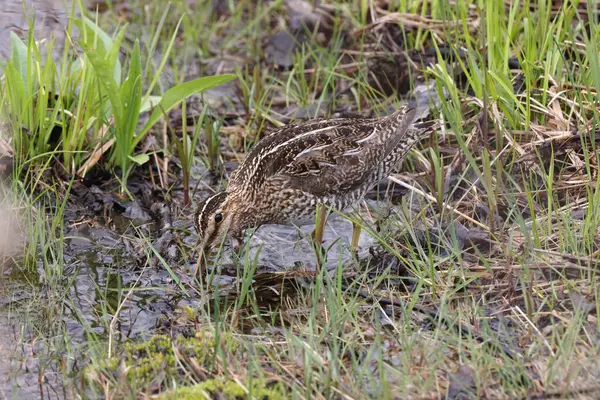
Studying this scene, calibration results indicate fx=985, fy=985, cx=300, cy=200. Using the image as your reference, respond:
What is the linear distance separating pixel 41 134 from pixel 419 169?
231 centimetres

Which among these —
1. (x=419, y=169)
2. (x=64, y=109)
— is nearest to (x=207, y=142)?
(x=64, y=109)

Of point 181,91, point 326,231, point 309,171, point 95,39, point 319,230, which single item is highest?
point 95,39

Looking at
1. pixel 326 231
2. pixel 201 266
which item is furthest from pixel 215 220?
pixel 326 231

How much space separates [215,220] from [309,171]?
0.63m

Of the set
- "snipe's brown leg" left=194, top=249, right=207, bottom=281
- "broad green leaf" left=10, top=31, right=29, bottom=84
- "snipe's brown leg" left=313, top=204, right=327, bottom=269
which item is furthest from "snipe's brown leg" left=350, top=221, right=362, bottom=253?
"broad green leaf" left=10, top=31, right=29, bottom=84

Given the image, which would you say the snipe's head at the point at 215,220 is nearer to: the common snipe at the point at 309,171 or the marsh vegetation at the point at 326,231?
the common snipe at the point at 309,171

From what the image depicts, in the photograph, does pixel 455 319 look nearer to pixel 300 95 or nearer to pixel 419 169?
pixel 419 169

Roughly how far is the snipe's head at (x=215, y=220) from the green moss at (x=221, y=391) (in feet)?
4.45

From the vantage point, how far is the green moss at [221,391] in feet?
12.6

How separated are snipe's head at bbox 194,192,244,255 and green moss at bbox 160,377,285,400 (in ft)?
4.45

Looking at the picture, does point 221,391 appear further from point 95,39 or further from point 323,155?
point 95,39

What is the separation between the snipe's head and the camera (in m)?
5.18

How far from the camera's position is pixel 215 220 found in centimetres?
525

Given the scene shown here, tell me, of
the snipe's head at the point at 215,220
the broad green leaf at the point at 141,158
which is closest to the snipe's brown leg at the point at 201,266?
the snipe's head at the point at 215,220
